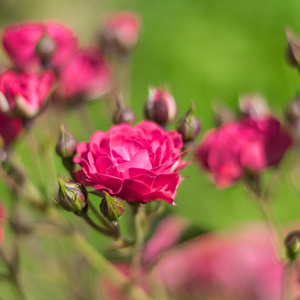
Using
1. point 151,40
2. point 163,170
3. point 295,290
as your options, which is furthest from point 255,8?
point 163,170

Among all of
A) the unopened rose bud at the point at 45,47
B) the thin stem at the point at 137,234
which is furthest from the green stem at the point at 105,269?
the unopened rose bud at the point at 45,47

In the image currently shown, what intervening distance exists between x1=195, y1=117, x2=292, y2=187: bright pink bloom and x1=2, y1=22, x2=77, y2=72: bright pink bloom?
0.80 feet

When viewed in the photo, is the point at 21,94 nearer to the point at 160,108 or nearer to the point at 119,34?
the point at 160,108

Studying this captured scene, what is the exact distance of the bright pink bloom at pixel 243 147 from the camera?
0.60 m

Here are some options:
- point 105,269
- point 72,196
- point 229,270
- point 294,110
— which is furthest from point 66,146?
point 229,270

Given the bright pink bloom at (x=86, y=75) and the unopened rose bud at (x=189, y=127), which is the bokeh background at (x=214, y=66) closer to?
the bright pink bloom at (x=86, y=75)

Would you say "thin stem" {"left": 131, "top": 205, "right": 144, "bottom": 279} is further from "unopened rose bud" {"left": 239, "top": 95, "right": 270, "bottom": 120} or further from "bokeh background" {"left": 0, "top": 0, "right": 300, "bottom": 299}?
"bokeh background" {"left": 0, "top": 0, "right": 300, "bottom": 299}

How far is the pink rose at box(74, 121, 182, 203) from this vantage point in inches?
17.1

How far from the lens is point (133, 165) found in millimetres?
441

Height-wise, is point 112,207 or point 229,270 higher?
point 112,207

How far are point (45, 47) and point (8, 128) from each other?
12 cm

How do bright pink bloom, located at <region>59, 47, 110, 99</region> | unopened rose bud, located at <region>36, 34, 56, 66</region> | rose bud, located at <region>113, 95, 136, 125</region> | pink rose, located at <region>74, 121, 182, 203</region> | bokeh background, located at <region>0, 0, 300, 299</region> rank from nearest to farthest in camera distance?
pink rose, located at <region>74, 121, 182, 203</region>, rose bud, located at <region>113, 95, 136, 125</region>, unopened rose bud, located at <region>36, 34, 56, 66</region>, bright pink bloom, located at <region>59, 47, 110, 99</region>, bokeh background, located at <region>0, 0, 300, 299</region>

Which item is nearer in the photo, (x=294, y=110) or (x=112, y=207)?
(x=112, y=207)

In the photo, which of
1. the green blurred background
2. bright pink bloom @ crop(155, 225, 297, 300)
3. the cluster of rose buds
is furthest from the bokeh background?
the cluster of rose buds
